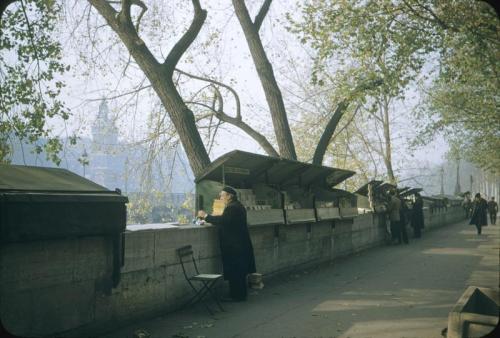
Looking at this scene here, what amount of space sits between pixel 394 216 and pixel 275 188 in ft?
34.3

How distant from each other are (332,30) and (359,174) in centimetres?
3012

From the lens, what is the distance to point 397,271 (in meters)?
14.5

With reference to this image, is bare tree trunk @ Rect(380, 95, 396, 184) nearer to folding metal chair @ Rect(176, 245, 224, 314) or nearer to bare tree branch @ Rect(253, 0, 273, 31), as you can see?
bare tree branch @ Rect(253, 0, 273, 31)

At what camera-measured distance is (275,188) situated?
48.6ft

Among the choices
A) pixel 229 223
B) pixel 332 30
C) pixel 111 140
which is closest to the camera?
pixel 229 223

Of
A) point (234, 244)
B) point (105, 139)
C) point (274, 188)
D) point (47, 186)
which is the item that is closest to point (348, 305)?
point (234, 244)

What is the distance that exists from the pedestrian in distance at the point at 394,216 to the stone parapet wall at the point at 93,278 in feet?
39.8

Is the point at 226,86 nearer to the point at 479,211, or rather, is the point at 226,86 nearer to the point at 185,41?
the point at 185,41

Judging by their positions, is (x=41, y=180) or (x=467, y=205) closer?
(x=41, y=180)

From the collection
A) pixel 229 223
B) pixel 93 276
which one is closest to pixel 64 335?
pixel 93 276

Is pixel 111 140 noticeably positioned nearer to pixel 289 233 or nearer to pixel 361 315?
pixel 289 233

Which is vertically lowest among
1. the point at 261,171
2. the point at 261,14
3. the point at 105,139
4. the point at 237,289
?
the point at 237,289

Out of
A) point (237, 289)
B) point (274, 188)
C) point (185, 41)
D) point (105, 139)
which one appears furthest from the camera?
point (105, 139)

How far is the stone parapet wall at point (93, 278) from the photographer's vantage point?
6.09 meters
